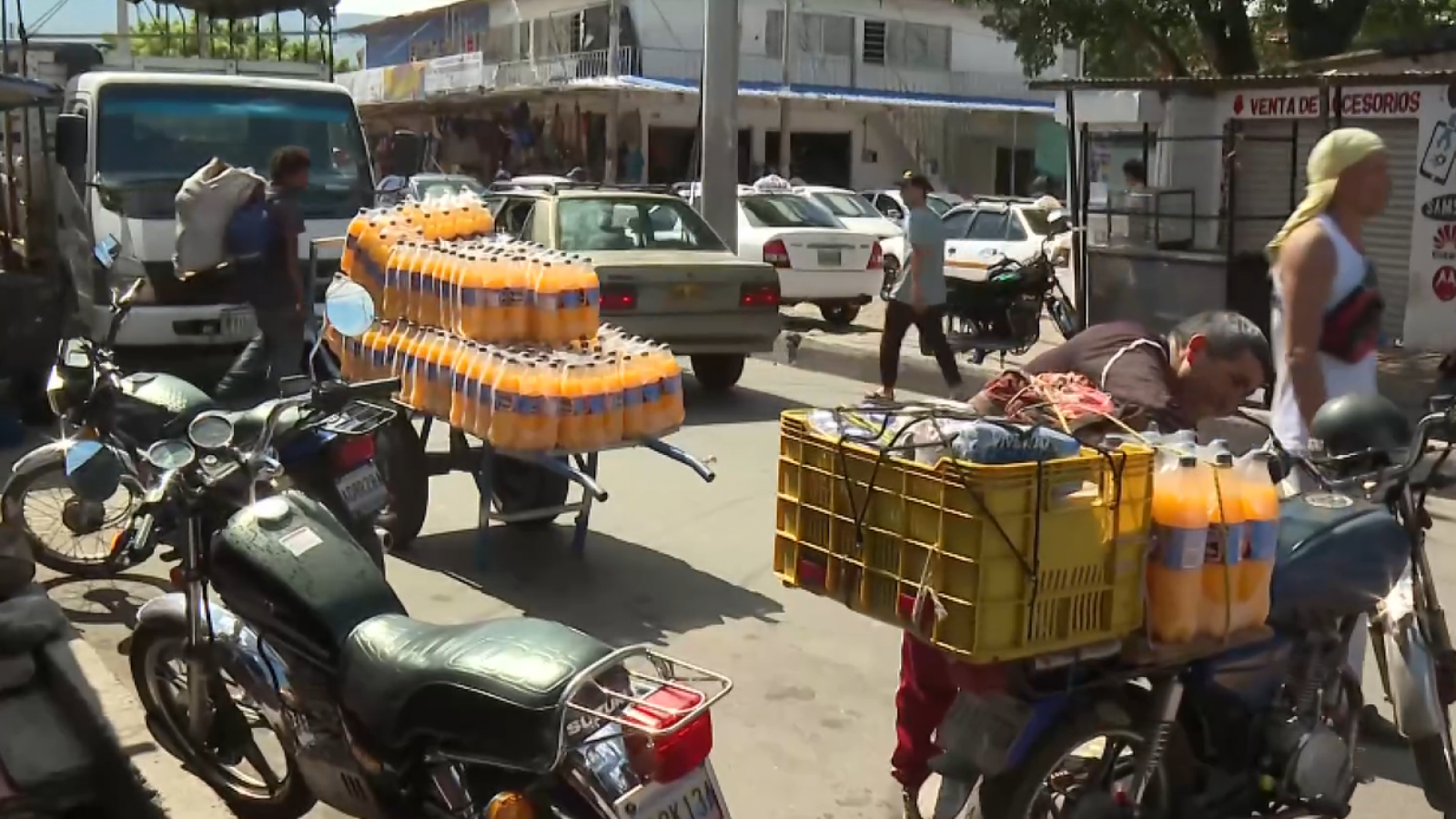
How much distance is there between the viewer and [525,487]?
7348mm

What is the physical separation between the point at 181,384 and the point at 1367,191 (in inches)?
174

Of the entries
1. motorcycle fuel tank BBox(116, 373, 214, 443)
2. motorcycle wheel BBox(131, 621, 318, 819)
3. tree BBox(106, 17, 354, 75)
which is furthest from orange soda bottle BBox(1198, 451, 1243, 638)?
tree BBox(106, 17, 354, 75)

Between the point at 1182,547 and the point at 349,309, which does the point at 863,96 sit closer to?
the point at 349,309

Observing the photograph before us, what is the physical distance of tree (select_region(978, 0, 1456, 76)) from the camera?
46.8 ft

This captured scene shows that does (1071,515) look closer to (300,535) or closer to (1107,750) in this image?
(1107,750)

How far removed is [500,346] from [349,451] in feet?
5.22

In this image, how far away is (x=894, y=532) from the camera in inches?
131

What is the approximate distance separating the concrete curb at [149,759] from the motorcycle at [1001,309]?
377 inches

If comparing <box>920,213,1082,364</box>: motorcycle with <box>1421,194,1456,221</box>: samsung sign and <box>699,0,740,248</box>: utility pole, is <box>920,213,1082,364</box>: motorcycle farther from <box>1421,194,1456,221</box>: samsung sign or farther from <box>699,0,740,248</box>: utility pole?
<box>1421,194,1456,221</box>: samsung sign

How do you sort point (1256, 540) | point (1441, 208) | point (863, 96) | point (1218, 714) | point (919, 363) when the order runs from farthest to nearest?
point (863, 96)
point (919, 363)
point (1441, 208)
point (1218, 714)
point (1256, 540)

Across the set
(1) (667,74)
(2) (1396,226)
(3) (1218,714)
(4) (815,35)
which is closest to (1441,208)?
(2) (1396,226)

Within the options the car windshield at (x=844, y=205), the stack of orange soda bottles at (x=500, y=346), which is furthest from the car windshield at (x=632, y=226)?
the car windshield at (x=844, y=205)

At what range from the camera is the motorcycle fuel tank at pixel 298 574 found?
352 centimetres

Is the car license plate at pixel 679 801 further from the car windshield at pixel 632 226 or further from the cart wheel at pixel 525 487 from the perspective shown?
the car windshield at pixel 632 226
